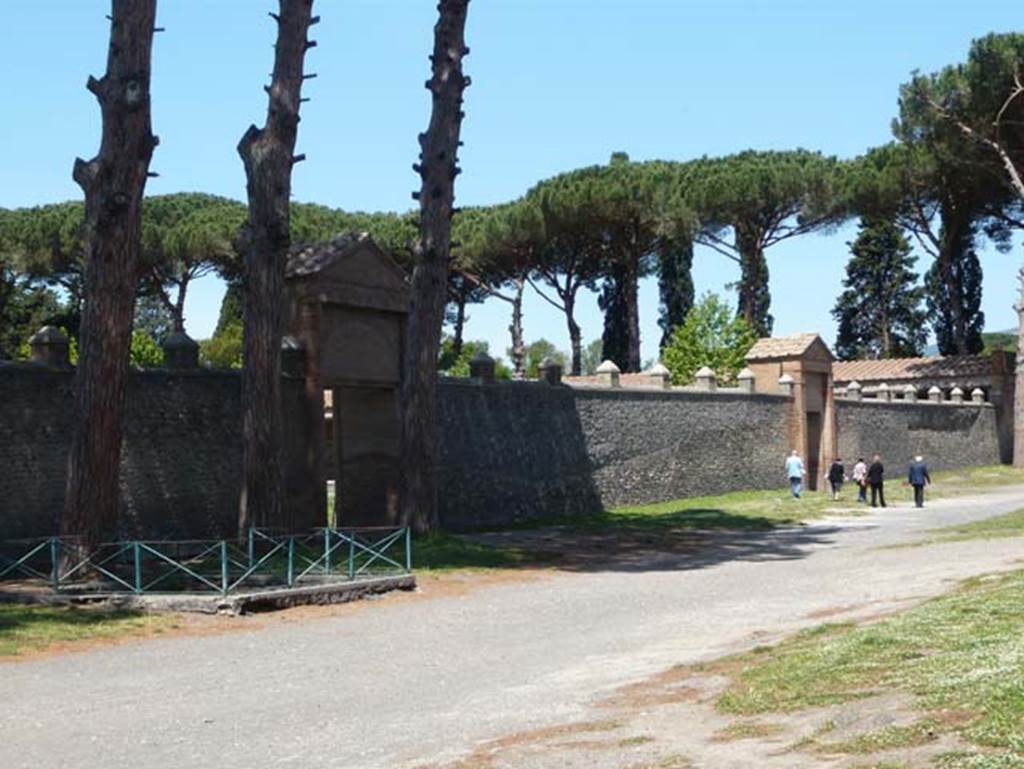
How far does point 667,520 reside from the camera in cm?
2616

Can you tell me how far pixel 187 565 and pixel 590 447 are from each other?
14227 millimetres

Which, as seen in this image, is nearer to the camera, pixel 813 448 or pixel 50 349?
pixel 50 349

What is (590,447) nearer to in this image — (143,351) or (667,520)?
(667,520)

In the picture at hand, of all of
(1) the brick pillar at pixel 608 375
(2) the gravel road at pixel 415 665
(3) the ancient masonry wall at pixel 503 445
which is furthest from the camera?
(1) the brick pillar at pixel 608 375

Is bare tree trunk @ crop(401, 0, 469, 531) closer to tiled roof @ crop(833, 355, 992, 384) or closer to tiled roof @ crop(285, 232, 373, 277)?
tiled roof @ crop(285, 232, 373, 277)

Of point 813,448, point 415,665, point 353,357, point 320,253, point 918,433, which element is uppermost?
point 320,253

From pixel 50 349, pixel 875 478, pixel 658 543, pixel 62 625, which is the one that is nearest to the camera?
pixel 62 625

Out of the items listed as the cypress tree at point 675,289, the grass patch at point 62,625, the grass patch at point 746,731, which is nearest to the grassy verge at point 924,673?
the grass patch at point 746,731

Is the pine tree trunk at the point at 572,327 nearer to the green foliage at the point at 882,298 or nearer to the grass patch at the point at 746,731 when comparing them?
the green foliage at the point at 882,298

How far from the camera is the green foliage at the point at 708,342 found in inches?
2044

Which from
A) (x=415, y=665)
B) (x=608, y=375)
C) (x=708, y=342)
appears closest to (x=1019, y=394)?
(x=708, y=342)

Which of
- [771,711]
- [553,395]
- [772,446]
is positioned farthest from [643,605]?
[772,446]

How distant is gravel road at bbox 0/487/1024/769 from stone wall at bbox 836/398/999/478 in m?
21.8

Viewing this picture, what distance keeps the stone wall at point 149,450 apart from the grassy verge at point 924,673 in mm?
10830
